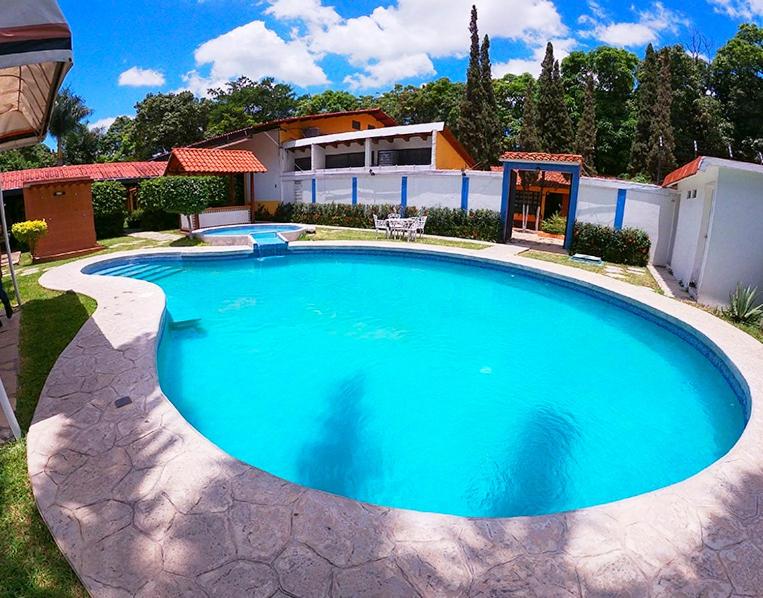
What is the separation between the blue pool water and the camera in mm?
4656

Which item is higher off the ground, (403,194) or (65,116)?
(65,116)

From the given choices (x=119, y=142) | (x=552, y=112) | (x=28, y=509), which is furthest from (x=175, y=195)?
(x=119, y=142)

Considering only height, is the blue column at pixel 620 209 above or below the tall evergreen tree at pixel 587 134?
below

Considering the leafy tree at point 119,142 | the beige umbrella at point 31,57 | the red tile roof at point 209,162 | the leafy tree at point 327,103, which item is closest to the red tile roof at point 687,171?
the beige umbrella at point 31,57

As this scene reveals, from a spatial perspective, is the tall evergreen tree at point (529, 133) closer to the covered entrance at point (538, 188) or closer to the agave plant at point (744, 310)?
the covered entrance at point (538, 188)

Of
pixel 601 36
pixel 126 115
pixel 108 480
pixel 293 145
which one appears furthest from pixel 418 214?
pixel 126 115

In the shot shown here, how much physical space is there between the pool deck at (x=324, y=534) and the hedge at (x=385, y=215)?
46.0ft

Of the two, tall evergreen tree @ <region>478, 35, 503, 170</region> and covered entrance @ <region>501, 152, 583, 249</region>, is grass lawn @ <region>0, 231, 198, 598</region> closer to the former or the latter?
covered entrance @ <region>501, 152, 583, 249</region>

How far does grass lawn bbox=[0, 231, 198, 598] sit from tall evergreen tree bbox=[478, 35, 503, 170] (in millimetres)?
25882

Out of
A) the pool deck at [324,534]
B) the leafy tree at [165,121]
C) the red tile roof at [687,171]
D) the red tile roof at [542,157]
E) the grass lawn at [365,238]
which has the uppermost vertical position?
the leafy tree at [165,121]

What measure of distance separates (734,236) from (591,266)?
4298mm

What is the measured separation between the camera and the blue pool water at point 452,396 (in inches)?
183

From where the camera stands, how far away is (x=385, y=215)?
20688mm

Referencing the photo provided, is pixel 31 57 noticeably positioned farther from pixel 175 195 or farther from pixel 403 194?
pixel 403 194
